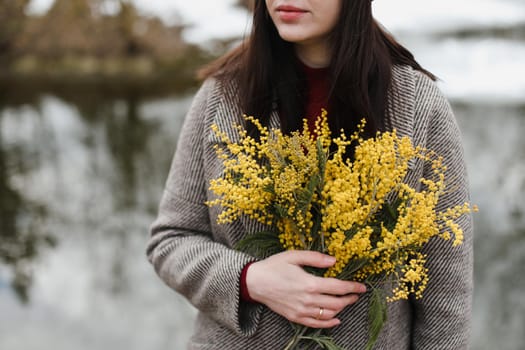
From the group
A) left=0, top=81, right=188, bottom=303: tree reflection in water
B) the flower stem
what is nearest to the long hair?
the flower stem

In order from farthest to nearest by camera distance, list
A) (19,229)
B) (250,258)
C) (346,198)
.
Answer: (19,229), (250,258), (346,198)

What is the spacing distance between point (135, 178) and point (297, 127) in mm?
4740

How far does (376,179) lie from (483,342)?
308 centimetres

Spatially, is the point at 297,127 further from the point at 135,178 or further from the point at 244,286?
the point at 135,178

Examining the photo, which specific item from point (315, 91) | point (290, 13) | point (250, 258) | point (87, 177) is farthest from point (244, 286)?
point (87, 177)

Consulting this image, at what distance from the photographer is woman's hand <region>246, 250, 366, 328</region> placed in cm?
122

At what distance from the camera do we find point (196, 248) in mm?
1468

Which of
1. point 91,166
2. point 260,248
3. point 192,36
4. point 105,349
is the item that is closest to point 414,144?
point 260,248

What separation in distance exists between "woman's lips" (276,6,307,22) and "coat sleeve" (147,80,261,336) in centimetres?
31

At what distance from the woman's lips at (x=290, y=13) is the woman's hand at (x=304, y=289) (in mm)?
488

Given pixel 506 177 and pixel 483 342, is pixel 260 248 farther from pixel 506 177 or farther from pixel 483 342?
pixel 506 177

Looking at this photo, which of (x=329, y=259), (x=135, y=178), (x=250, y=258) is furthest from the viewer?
(x=135, y=178)

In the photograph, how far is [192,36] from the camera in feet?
29.0

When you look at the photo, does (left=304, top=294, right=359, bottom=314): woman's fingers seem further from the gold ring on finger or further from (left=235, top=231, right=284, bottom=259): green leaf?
(left=235, top=231, right=284, bottom=259): green leaf
